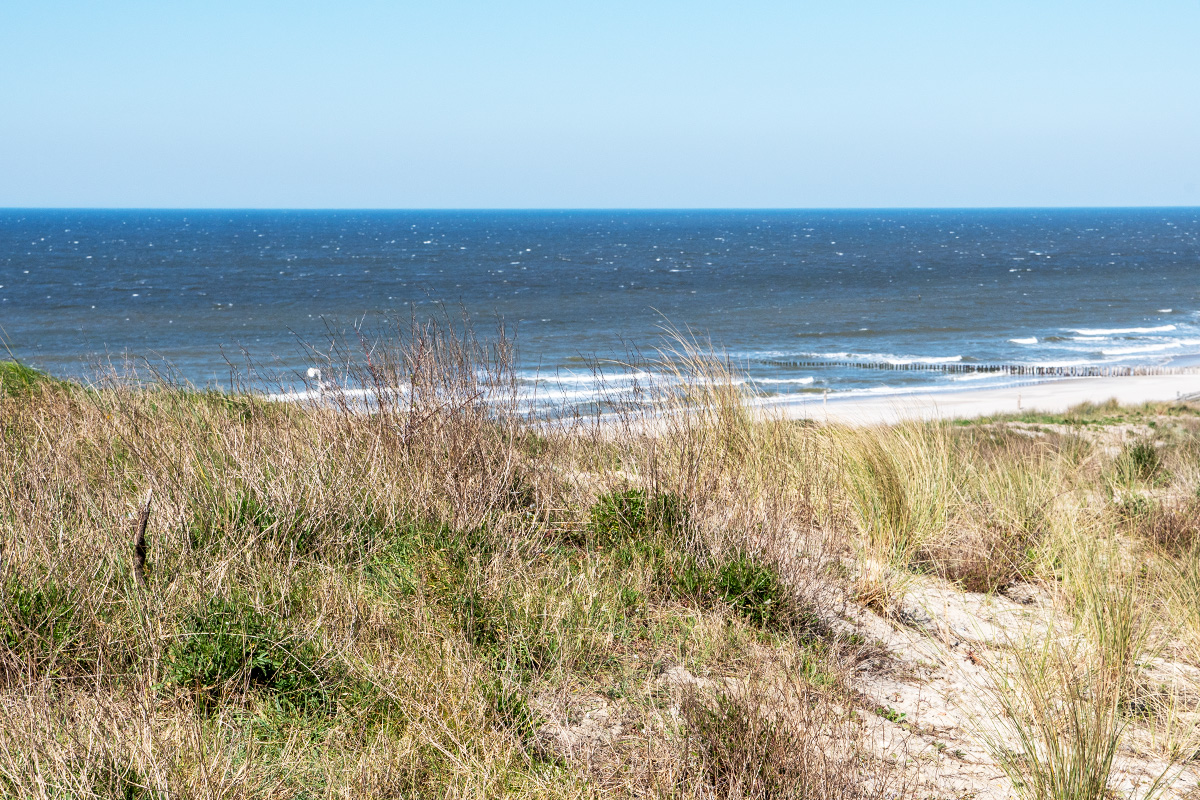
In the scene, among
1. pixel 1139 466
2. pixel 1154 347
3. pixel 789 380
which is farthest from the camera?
pixel 1154 347

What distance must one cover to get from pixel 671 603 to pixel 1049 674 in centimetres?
146

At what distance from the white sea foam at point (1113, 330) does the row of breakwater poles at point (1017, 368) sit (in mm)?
8881

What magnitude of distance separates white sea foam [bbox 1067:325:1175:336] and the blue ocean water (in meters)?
0.08

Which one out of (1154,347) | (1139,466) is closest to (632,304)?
(1154,347)

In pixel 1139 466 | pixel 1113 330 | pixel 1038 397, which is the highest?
pixel 1139 466

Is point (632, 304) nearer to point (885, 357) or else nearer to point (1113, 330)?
point (885, 357)

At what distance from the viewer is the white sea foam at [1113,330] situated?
35906 millimetres

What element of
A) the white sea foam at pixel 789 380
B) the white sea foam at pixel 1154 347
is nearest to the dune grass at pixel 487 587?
the white sea foam at pixel 789 380

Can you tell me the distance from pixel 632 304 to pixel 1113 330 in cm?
2169

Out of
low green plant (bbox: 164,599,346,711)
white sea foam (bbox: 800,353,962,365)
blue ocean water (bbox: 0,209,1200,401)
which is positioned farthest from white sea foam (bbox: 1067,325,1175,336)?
low green plant (bbox: 164,599,346,711)

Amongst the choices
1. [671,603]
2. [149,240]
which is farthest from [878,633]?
[149,240]

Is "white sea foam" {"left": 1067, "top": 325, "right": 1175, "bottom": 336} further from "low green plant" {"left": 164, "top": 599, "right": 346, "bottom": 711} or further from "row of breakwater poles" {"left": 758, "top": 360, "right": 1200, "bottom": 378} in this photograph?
"low green plant" {"left": 164, "top": 599, "right": 346, "bottom": 711}

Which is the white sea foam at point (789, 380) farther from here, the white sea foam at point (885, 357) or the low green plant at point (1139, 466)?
the low green plant at point (1139, 466)

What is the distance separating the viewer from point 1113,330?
36719mm
